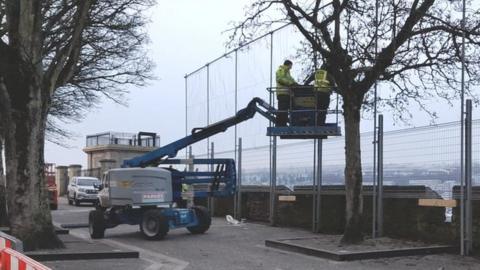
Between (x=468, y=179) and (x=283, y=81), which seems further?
(x=283, y=81)

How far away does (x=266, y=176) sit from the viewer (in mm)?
23219

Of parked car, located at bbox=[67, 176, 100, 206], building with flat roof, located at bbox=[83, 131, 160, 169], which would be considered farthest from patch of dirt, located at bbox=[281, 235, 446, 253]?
building with flat roof, located at bbox=[83, 131, 160, 169]

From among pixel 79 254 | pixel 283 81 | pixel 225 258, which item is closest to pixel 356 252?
pixel 225 258

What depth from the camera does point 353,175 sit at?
48.1 feet

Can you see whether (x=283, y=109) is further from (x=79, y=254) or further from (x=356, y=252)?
(x=79, y=254)

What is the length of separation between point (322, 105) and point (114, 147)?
37.7 meters

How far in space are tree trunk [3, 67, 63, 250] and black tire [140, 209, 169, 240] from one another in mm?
4273

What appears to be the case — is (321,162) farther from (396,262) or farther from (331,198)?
(396,262)

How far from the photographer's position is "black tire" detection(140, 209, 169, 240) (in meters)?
17.3

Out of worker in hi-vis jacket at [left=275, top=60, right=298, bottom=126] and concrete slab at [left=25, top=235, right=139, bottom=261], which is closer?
concrete slab at [left=25, top=235, right=139, bottom=261]

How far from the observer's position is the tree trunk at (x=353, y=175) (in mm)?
14547

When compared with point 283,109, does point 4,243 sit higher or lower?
lower

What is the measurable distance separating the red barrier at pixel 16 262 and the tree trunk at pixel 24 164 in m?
5.59

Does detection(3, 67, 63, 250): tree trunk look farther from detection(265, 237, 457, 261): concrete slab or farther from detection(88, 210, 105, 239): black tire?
detection(265, 237, 457, 261): concrete slab
